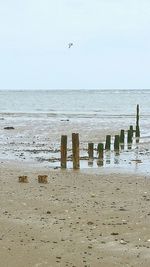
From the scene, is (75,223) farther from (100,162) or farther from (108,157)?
(108,157)

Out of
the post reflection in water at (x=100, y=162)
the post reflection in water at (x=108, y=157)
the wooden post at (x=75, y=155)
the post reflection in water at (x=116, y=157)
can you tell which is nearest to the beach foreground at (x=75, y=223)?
the wooden post at (x=75, y=155)

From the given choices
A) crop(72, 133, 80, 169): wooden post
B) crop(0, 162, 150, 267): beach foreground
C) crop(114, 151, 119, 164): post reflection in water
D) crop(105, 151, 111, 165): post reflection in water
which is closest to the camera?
crop(0, 162, 150, 267): beach foreground

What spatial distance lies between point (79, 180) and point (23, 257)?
7.82 metres

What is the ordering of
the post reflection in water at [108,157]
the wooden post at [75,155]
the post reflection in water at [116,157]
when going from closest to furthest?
the wooden post at [75,155], the post reflection in water at [108,157], the post reflection in water at [116,157]

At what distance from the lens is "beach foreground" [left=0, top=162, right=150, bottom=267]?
7988 millimetres

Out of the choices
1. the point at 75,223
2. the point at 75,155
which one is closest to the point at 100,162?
the point at 75,155

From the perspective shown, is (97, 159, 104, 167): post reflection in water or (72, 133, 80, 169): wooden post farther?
(97, 159, 104, 167): post reflection in water

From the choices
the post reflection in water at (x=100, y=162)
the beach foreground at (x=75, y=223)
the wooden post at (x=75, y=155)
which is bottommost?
the beach foreground at (x=75, y=223)

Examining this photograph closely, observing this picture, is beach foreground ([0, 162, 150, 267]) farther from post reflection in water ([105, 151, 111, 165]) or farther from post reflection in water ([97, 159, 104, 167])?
post reflection in water ([105, 151, 111, 165])

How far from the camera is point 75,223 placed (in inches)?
391

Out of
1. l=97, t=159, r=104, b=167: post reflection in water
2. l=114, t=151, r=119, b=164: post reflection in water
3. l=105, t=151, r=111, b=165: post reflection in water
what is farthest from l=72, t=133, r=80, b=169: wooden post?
l=114, t=151, r=119, b=164: post reflection in water

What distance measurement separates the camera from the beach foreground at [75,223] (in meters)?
7.99

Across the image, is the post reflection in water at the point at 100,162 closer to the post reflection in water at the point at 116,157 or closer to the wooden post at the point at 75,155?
the post reflection in water at the point at 116,157

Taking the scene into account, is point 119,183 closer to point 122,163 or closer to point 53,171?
point 53,171
